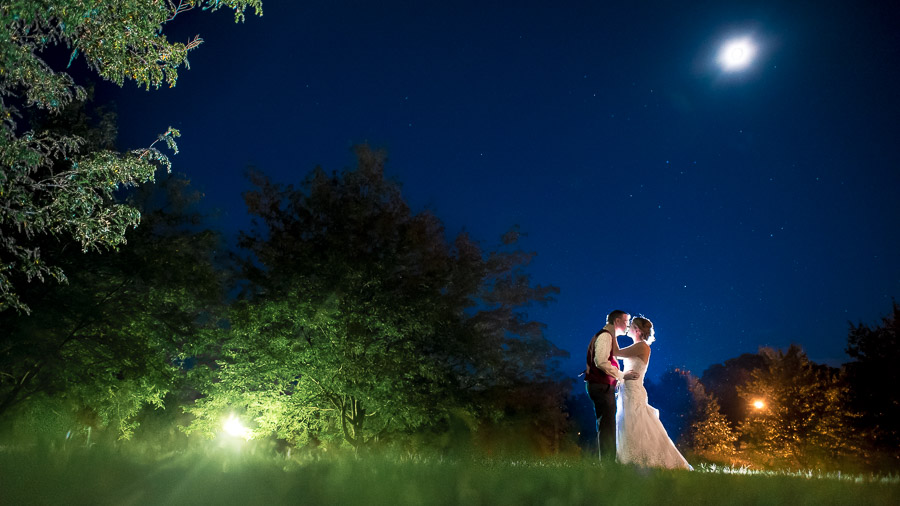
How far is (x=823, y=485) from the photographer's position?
5672mm

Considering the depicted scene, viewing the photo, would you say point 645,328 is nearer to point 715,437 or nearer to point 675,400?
point 715,437

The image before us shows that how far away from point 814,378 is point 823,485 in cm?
3712

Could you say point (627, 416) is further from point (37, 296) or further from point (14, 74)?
point (37, 296)

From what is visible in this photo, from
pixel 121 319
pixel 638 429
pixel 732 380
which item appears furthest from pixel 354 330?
pixel 732 380

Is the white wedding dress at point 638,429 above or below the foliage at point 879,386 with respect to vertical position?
below

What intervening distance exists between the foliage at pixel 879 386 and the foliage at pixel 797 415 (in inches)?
34.7

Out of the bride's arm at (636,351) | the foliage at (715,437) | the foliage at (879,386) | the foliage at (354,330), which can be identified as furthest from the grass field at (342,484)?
the foliage at (715,437)

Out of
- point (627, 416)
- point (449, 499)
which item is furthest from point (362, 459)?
point (627, 416)

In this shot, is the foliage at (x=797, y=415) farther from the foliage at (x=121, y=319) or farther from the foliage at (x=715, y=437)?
the foliage at (x=121, y=319)

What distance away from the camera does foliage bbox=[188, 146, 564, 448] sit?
18.8 meters

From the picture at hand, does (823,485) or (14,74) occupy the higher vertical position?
(14,74)

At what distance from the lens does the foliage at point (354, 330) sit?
1884 centimetres

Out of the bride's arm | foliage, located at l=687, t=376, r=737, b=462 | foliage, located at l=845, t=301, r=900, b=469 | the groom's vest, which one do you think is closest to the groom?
the groom's vest

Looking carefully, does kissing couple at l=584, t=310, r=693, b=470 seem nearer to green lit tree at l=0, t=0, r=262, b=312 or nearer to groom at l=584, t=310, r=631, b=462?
groom at l=584, t=310, r=631, b=462
